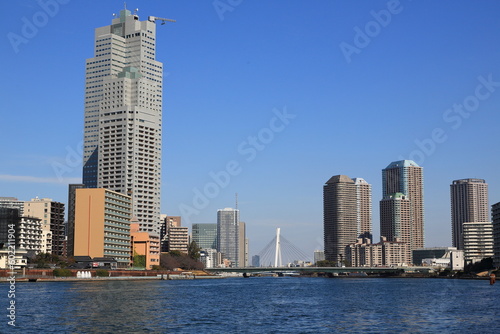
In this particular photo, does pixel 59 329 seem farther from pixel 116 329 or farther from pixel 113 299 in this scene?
pixel 113 299

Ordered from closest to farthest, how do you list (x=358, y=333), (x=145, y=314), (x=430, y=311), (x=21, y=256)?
(x=358, y=333) → (x=145, y=314) → (x=430, y=311) → (x=21, y=256)

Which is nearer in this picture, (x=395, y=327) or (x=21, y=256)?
(x=395, y=327)

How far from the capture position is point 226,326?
2633 inches

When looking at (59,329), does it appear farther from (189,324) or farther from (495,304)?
(495,304)

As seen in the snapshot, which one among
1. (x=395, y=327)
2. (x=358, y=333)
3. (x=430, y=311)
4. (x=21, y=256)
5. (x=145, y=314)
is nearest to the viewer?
(x=358, y=333)

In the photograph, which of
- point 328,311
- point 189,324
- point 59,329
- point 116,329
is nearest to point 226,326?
point 189,324

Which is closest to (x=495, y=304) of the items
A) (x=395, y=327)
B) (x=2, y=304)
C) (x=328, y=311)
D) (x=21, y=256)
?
(x=328, y=311)

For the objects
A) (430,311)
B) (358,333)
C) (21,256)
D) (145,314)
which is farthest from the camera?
(21,256)

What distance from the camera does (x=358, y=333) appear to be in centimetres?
6122

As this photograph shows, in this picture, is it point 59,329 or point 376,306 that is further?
point 376,306

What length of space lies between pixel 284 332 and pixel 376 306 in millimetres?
34953

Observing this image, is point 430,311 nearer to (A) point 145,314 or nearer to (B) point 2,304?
(A) point 145,314

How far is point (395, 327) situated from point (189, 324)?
2086cm

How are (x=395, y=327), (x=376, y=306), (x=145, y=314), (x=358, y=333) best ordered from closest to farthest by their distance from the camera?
(x=358, y=333) → (x=395, y=327) → (x=145, y=314) → (x=376, y=306)
